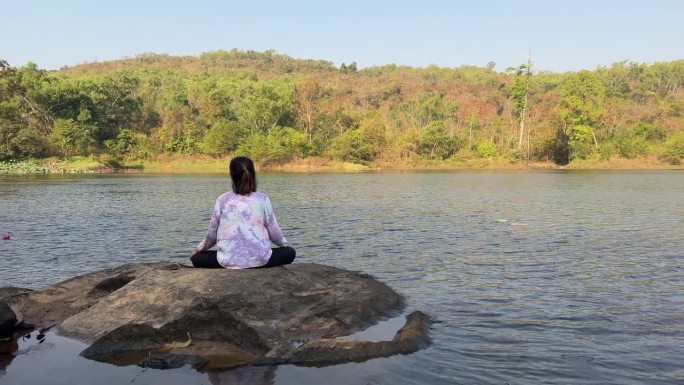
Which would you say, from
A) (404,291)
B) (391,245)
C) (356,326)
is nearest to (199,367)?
(356,326)

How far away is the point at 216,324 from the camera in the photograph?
23.5 feet

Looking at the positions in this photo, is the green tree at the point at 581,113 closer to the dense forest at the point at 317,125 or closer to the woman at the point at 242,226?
the dense forest at the point at 317,125

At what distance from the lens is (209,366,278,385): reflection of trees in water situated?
6.18 m

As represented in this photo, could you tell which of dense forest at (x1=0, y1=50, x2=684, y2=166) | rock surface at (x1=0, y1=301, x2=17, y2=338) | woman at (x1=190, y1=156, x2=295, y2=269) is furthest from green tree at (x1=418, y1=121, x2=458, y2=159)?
rock surface at (x1=0, y1=301, x2=17, y2=338)

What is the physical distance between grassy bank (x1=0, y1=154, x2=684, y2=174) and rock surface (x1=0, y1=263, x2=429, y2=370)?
76810 millimetres

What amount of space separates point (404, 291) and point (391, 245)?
238 inches

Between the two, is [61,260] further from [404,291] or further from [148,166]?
[148,166]

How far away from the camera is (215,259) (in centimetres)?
837

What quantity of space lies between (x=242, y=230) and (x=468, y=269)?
7212 millimetres

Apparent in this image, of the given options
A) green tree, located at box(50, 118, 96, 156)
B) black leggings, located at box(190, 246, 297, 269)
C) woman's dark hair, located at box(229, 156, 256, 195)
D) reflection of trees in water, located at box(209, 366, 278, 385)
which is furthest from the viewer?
green tree, located at box(50, 118, 96, 156)

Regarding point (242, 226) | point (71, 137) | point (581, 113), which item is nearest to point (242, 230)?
point (242, 226)

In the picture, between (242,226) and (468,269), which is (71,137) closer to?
(468,269)

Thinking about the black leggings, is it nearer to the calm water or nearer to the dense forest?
the calm water

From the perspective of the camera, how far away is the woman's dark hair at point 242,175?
307 inches
